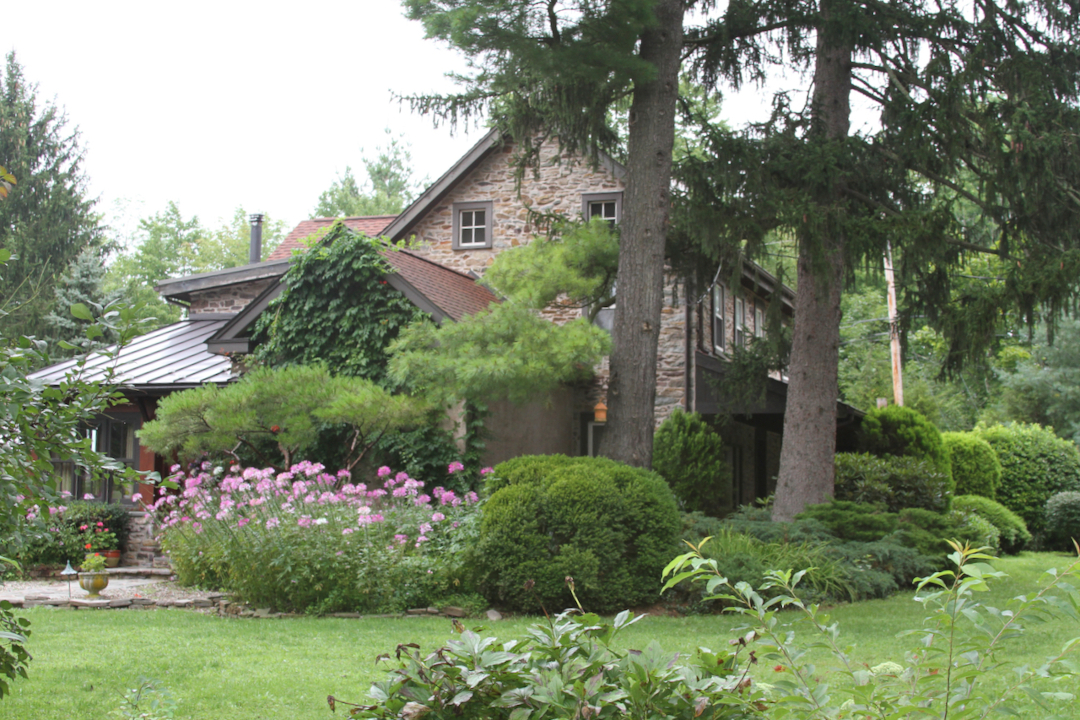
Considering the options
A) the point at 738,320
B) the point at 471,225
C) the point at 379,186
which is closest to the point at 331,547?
the point at 471,225

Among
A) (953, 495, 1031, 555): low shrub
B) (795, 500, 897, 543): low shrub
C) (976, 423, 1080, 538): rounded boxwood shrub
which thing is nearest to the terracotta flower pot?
(795, 500, 897, 543): low shrub

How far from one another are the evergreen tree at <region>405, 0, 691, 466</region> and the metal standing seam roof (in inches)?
232

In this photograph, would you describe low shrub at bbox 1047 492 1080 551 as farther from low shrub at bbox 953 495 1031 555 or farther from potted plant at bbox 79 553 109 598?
potted plant at bbox 79 553 109 598

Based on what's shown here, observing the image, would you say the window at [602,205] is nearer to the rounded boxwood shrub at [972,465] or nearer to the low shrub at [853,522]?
the low shrub at [853,522]

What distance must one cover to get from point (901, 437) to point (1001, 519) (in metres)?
3.09

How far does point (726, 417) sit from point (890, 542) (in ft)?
13.1

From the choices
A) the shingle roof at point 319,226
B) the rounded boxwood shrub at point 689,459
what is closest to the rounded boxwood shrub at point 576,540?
the rounded boxwood shrub at point 689,459

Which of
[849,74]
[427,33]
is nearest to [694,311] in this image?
[849,74]

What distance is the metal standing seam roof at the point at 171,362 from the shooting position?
1327 cm

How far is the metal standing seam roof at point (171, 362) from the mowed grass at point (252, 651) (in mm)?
5314

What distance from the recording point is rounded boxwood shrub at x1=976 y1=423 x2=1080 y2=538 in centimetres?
1952

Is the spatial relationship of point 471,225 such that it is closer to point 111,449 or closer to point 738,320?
point 738,320

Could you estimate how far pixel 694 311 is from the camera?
50.9ft

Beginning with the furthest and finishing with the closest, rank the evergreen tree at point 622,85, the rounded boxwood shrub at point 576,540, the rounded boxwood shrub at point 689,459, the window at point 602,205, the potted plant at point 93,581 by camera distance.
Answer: the window at point 602,205 < the rounded boxwood shrub at point 689,459 < the evergreen tree at point 622,85 < the potted plant at point 93,581 < the rounded boxwood shrub at point 576,540
